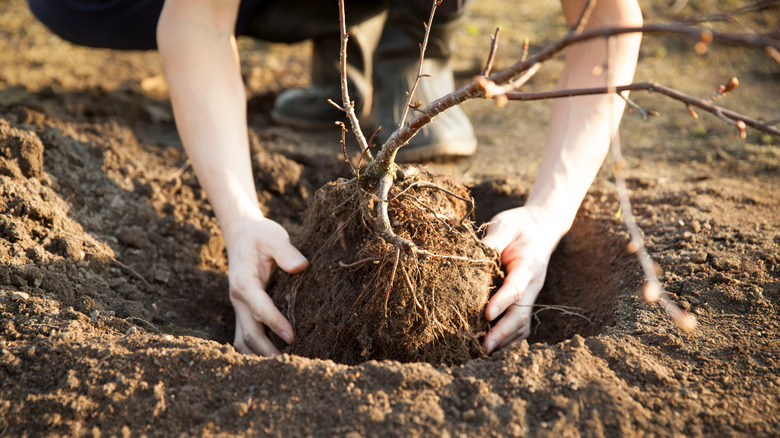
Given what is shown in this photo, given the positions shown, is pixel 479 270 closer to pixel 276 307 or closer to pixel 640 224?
pixel 276 307

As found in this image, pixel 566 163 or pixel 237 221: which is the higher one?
pixel 237 221

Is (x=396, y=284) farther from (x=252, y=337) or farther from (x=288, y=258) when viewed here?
(x=252, y=337)

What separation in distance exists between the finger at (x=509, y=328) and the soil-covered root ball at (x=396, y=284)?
4 centimetres

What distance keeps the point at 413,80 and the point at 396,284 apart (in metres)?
1.88

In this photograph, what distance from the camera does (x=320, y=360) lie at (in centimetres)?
143

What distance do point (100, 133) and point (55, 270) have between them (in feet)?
4.17

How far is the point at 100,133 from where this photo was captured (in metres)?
2.80

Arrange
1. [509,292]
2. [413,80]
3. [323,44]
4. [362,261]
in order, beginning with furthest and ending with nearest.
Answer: [323,44]
[413,80]
[509,292]
[362,261]

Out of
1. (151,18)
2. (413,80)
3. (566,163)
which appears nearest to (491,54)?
(566,163)

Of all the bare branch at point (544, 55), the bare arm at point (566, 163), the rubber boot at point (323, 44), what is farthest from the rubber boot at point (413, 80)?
the bare branch at point (544, 55)

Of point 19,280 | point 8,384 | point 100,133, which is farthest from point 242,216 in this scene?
point 100,133

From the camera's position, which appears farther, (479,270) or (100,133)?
(100,133)

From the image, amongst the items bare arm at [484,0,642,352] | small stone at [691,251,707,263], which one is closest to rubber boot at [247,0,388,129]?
bare arm at [484,0,642,352]

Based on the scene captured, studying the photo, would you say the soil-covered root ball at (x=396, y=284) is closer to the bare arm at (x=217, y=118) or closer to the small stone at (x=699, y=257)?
the bare arm at (x=217, y=118)
